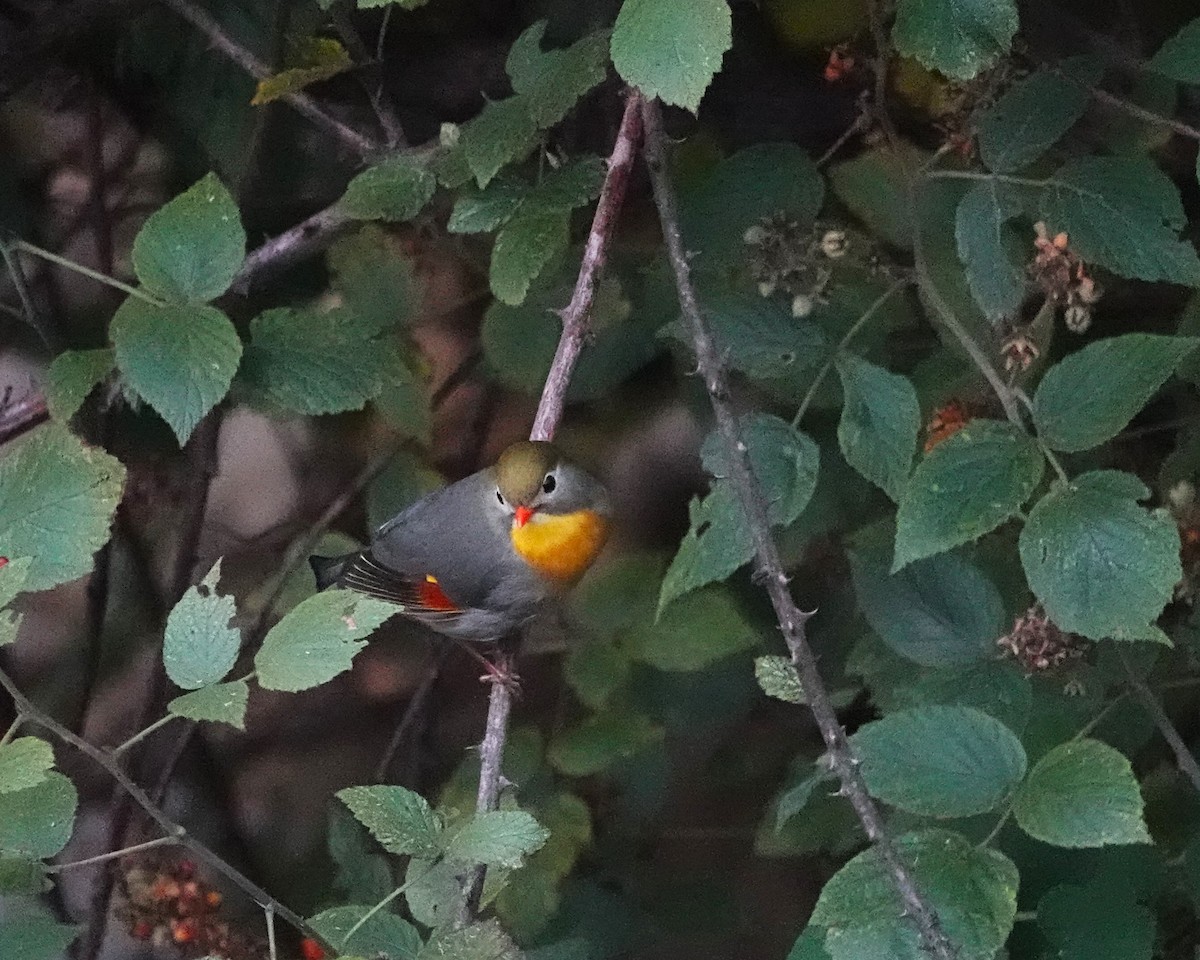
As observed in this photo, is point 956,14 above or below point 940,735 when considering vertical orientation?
above

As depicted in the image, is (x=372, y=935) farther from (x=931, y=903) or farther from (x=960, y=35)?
(x=960, y=35)

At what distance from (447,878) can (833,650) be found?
33.8 inches

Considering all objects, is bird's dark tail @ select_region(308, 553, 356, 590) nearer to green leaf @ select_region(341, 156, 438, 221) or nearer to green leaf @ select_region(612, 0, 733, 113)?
green leaf @ select_region(341, 156, 438, 221)

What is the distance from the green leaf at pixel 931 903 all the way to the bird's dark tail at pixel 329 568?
1145mm

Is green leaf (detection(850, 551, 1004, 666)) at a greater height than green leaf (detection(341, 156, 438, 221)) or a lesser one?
lesser

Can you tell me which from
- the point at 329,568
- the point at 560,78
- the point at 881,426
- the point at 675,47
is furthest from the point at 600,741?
the point at 675,47

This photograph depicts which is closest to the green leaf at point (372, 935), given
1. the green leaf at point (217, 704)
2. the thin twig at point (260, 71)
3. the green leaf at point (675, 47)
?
the green leaf at point (217, 704)

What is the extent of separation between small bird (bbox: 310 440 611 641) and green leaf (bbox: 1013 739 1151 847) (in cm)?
103

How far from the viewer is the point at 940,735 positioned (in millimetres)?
1196

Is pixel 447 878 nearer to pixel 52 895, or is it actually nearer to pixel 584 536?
pixel 584 536

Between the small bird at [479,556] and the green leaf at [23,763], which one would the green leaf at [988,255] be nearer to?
the small bird at [479,556]

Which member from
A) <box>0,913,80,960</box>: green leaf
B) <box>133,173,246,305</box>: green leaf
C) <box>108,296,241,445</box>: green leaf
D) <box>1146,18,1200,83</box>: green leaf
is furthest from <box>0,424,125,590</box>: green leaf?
<box>1146,18,1200,83</box>: green leaf

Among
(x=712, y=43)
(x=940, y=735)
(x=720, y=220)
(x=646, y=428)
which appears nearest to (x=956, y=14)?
(x=712, y=43)

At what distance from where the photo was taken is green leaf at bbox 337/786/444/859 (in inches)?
42.9
